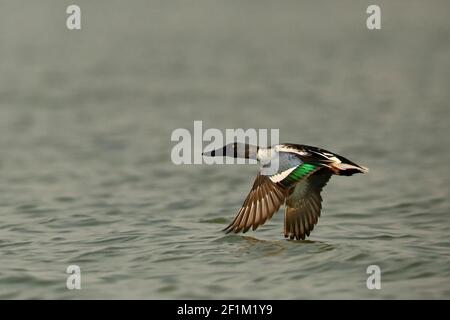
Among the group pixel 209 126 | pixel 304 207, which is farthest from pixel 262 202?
pixel 209 126

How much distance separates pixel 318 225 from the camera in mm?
10047

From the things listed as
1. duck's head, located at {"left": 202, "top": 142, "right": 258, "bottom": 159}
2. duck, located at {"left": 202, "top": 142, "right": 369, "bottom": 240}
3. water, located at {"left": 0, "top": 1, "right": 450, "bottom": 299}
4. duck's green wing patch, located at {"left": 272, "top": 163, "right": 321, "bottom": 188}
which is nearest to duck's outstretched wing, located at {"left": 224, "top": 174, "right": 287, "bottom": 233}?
duck, located at {"left": 202, "top": 142, "right": 369, "bottom": 240}

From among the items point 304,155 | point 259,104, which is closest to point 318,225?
point 304,155

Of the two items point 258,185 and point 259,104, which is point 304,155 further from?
point 259,104

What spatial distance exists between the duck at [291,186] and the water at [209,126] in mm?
240

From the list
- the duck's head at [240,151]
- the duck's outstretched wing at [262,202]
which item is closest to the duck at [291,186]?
the duck's outstretched wing at [262,202]

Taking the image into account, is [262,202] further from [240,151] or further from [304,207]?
[240,151]

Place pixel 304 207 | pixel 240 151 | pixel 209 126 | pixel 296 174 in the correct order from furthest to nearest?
1. pixel 209 126
2. pixel 240 151
3. pixel 304 207
4. pixel 296 174

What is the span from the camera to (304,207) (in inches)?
362

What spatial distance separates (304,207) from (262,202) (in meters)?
0.57

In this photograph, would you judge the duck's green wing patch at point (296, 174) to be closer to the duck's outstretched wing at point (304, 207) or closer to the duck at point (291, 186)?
the duck at point (291, 186)

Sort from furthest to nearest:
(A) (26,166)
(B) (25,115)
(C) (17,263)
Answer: (B) (25,115) → (A) (26,166) → (C) (17,263)

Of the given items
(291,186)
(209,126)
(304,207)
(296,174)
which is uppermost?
(209,126)

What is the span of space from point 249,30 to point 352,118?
9.62 m
